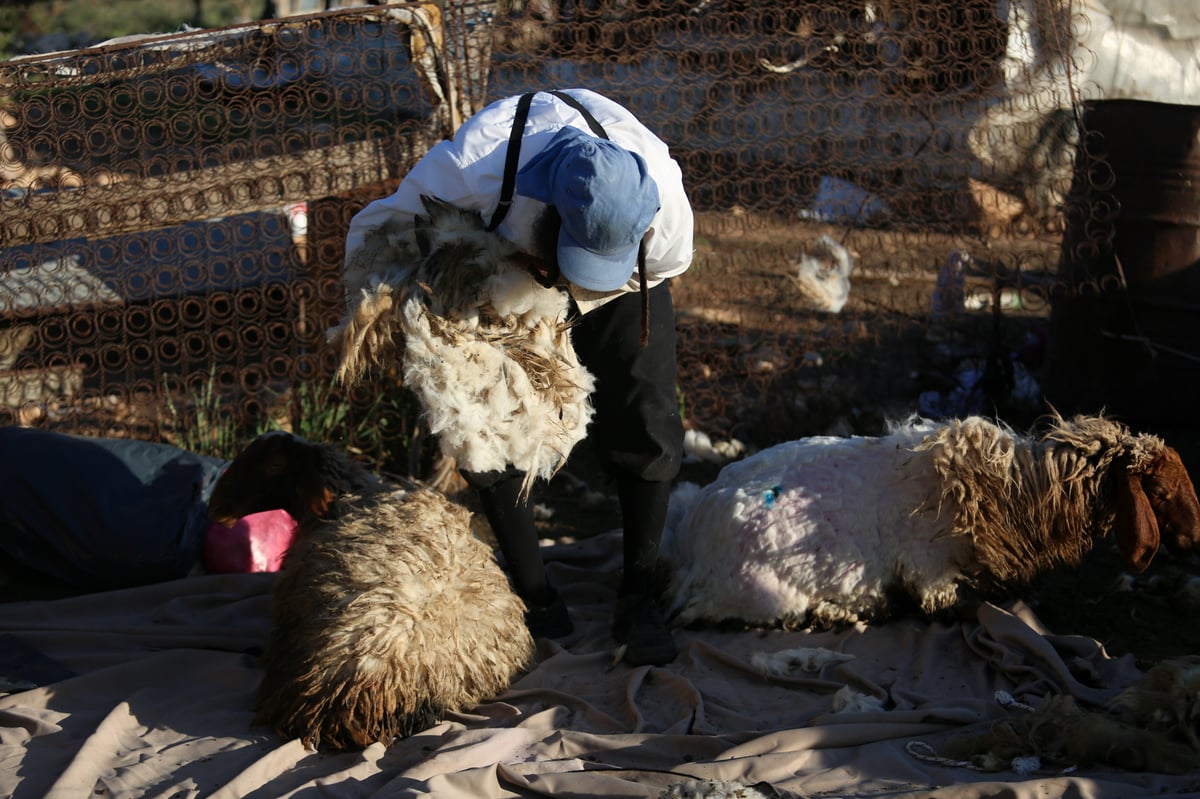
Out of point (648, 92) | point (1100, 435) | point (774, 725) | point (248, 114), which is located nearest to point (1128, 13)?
point (648, 92)

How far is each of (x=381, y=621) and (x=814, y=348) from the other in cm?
330

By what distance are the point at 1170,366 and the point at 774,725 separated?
3416 mm

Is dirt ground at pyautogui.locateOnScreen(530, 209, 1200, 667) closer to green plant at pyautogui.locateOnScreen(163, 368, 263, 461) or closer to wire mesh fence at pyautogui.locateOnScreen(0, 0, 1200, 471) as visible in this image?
wire mesh fence at pyautogui.locateOnScreen(0, 0, 1200, 471)

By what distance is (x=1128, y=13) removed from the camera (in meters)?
7.76

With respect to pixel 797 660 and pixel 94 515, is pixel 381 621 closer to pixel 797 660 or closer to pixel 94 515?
pixel 797 660

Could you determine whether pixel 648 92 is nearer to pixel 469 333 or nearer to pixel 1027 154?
pixel 1027 154

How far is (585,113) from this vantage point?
2951 millimetres

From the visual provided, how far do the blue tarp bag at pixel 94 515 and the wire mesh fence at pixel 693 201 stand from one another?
756 millimetres

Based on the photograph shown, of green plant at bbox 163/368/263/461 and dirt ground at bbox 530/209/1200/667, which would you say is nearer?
green plant at bbox 163/368/263/461

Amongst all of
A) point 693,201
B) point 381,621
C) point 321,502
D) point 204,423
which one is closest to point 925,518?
point 381,621

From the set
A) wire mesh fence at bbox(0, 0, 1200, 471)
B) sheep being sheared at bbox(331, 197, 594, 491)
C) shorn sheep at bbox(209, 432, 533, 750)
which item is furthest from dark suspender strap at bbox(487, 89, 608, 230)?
wire mesh fence at bbox(0, 0, 1200, 471)

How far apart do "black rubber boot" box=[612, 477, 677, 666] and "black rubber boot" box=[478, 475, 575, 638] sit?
0.23 metres

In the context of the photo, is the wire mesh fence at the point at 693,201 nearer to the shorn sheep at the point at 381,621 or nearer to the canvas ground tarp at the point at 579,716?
the canvas ground tarp at the point at 579,716

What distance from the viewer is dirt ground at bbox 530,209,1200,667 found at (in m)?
5.41
